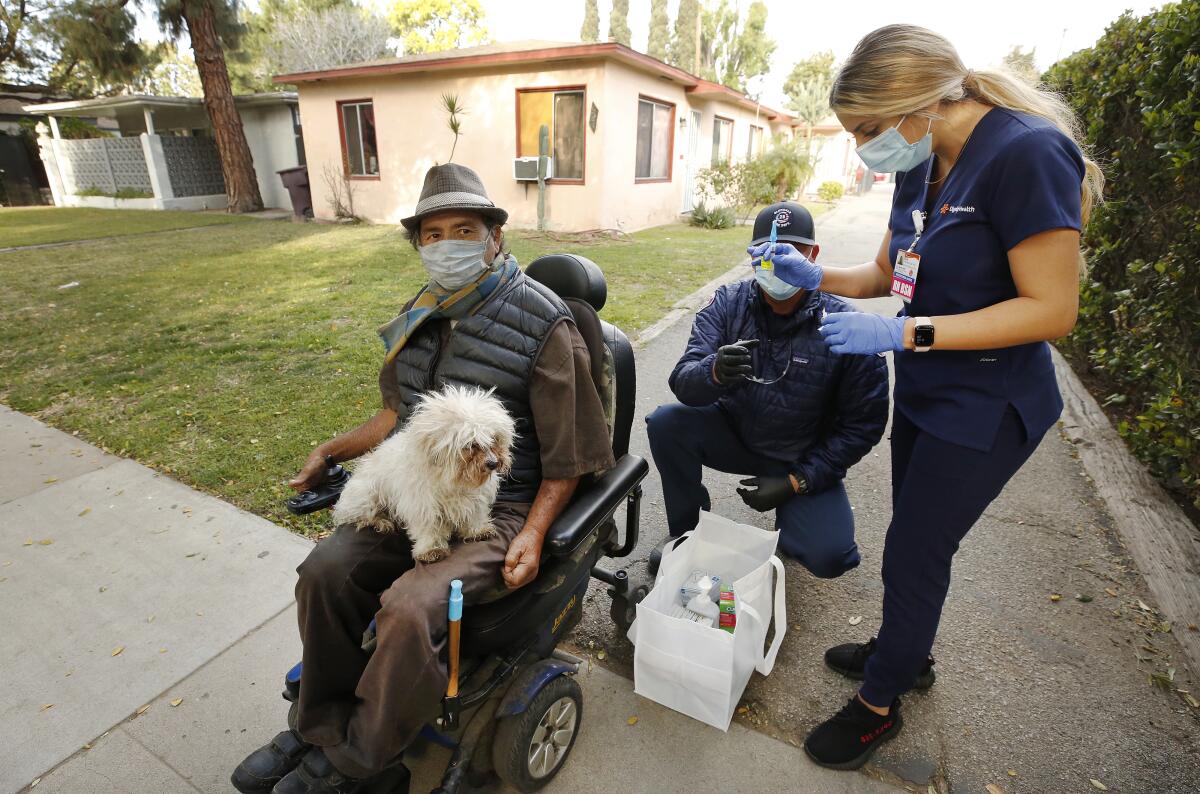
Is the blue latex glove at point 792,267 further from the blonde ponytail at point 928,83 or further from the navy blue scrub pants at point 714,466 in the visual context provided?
the navy blue scrub pants at point 714,466

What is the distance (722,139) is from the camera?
744 inches

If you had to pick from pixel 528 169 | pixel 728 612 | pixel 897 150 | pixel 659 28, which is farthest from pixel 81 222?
pixel 659 28

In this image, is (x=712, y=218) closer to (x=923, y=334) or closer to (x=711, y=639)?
(x=923, y=334)

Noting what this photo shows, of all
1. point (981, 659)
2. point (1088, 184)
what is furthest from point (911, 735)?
point (1088, 184)

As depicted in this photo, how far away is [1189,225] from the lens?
3582mm

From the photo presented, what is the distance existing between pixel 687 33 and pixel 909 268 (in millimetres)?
46874

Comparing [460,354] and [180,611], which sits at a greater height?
[460,354]

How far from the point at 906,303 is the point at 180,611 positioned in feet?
10.1

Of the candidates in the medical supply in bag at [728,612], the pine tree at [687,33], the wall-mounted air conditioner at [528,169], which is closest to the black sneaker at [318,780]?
the medical supply in bag at [728,612]

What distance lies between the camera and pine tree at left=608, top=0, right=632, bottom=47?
4522 cm

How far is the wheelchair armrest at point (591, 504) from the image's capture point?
5.55 feet

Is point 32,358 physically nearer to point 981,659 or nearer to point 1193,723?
point 981,659

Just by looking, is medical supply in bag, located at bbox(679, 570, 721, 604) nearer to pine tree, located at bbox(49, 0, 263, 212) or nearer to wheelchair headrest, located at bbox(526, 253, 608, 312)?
wheelchair headrest, located at bbox(526, 253, 608, 312)

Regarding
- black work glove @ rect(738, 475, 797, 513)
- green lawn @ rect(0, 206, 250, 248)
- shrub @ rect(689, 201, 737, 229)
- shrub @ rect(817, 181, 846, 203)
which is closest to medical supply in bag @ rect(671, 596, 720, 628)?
black work glove @ rect(738, 475, 797, 513)
